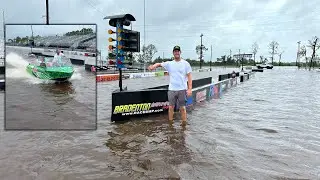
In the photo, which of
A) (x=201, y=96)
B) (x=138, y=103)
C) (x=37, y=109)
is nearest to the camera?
(x=138, y=103)

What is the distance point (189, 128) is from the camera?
23.1 feet

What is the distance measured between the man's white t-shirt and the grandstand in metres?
1.92

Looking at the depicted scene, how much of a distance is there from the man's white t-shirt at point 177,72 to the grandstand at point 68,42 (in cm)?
192

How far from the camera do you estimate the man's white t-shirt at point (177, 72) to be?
6891mm

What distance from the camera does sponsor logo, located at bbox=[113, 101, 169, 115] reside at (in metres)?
7.58

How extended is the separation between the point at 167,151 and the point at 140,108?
3030 mm

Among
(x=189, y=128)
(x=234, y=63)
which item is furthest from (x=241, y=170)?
(x=234, y=63)

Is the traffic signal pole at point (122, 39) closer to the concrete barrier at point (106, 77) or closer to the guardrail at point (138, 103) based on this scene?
the guardrail at point (138, 103)

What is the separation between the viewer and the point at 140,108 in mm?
8000

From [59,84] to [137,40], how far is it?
34.0 ft

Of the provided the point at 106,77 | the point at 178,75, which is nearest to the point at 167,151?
the point at 178,75

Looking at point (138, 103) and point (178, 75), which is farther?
point (138, 103)

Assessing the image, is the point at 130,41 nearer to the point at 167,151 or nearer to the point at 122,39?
the point at 122,39

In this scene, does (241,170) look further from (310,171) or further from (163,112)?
(163,112)
